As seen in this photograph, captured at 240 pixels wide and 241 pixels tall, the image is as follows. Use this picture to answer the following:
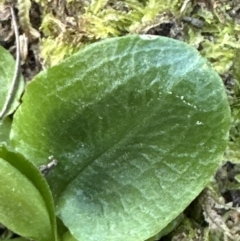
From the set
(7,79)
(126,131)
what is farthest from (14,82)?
(126,131)

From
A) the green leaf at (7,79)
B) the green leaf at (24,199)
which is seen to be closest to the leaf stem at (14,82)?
the green leaf at (7,79)

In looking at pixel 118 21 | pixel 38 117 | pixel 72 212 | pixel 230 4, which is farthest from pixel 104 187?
pixel 230 4

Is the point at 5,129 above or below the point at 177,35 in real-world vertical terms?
below

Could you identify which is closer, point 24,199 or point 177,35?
point 24,199

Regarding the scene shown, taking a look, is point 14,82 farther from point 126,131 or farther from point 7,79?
point 126,131

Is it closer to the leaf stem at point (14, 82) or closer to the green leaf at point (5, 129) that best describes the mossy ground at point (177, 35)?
the leaf stem at point (14, 82)
